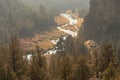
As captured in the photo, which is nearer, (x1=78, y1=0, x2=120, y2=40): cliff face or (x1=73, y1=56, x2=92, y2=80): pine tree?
(x1=73, y1=56, x2=92, y2=80): pine tree

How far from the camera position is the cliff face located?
168 metres

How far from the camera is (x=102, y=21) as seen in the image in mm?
180375

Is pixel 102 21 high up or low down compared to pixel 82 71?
up

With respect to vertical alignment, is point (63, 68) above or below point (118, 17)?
below

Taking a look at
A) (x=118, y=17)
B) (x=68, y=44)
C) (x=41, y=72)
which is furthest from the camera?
(x=118, y=17)

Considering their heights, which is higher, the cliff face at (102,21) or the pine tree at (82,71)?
the cliff face at (102,21)

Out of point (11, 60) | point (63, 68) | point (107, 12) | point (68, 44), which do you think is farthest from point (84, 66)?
point (107, 12)

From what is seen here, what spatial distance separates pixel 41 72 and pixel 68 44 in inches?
3070

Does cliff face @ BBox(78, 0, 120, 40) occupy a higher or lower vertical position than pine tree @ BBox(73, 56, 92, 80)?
higher

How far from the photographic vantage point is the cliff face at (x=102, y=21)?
168500 millimetres

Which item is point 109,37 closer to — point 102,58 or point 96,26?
point 96,26

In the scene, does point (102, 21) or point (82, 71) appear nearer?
point (82, 71)

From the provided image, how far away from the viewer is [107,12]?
6988 inches

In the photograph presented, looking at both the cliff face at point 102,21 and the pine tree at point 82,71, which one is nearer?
the pine tree at point 82,71
